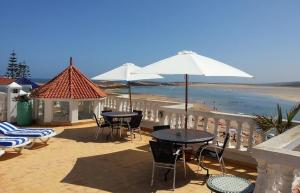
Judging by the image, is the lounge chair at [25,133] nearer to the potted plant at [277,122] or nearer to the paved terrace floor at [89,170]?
the paved terrace floor at [89,170]

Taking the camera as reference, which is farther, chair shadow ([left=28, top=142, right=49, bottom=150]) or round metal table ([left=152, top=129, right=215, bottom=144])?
chair shadow ([left=28, top=142, right=49, bottom=150])

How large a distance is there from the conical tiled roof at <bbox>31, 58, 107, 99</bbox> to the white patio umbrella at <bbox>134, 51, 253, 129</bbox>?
593 cm

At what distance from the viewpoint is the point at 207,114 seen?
871 cm

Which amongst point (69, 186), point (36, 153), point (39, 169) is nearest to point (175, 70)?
point (69, 186)

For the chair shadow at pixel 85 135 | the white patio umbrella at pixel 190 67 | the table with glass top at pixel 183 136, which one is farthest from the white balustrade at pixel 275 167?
the chair shadow at pixel 85 135

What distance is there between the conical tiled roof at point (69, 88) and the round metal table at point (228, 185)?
900 cm

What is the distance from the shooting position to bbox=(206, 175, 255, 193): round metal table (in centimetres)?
437

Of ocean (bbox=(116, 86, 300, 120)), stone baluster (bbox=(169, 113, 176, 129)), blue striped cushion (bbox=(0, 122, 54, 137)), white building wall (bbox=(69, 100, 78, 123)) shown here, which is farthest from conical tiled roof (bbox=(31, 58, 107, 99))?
ocean (bbox=(116, 86, 300, 120))

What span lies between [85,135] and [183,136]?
516 cm

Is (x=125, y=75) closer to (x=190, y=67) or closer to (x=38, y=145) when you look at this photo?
(x=38, y=145)

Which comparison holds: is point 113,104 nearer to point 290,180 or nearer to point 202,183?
point 202,183

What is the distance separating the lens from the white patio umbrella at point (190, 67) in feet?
22.7

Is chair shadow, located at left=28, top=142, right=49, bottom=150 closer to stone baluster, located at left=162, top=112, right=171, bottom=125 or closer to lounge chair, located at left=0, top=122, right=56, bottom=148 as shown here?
lounge chair, located at left=0, top=122, right=56, bottom=148

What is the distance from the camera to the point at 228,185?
4.53 metres
